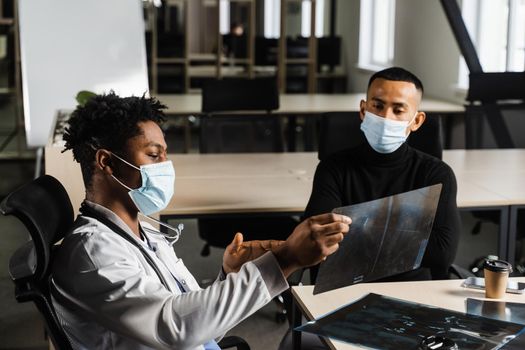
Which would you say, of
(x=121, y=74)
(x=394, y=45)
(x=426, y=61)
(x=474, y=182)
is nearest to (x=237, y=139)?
(x=474, y=182)

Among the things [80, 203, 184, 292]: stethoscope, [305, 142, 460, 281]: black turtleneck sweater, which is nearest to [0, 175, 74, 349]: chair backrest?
[80, 203, 184, 292]: stethoscope

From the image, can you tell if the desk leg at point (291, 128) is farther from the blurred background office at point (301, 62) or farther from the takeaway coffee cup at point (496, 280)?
the takeaway coffee cup at point (496, 280)

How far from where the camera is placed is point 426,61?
24.9 feet

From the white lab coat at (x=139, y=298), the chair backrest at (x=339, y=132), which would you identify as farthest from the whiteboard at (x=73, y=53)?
the white lab coat at (x=139, y=298)

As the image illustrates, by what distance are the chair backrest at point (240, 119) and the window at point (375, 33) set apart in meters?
4.54

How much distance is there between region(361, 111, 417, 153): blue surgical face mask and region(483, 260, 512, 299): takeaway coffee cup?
2.55 feet

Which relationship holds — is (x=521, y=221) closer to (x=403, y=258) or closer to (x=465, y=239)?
(x=465, y=239)

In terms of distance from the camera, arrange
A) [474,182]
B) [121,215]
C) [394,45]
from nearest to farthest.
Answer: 1. [121,215]
2. [474,182]
3. [394,45]

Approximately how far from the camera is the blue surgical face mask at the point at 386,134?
8.57 ft

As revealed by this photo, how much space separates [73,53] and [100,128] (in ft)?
14.4

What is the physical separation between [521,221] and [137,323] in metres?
2.80

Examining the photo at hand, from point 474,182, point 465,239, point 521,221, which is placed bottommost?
point 465,239

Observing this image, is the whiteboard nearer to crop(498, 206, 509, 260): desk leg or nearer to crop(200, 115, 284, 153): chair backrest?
crop(200, 115, 284, 153): chair backrest

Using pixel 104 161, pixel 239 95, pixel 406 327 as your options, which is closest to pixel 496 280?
pixel 406 327
